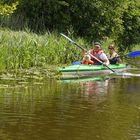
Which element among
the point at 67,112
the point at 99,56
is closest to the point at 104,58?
the point at 99,56

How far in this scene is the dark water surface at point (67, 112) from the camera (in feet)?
25.6

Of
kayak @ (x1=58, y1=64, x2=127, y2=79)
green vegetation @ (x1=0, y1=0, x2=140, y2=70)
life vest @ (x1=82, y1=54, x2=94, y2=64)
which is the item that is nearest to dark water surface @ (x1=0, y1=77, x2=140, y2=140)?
kayak @ (x1=58, y1=64, x2=127, y2=79)

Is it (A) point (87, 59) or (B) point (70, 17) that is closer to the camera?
(A) point (87, 59)

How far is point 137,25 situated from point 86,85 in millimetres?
21102

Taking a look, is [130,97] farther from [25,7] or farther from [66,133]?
[25,7]

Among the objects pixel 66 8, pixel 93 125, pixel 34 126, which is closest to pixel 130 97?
pixel 93 125

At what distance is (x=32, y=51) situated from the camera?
685 inches

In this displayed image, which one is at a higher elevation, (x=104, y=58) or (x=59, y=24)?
(x=59, y=24)

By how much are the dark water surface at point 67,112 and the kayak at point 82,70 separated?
2.10m

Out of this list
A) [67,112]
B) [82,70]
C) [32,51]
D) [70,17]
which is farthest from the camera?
[70,17]

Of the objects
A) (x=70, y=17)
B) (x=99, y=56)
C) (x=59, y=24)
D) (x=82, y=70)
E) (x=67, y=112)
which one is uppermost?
(x=70, y=17)

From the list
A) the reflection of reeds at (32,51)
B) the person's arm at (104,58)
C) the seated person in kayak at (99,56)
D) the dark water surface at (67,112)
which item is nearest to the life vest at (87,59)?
the seated person in kayak at (99,56)

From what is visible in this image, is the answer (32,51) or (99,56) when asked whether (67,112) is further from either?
(99,56)

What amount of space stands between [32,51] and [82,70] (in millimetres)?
2136
